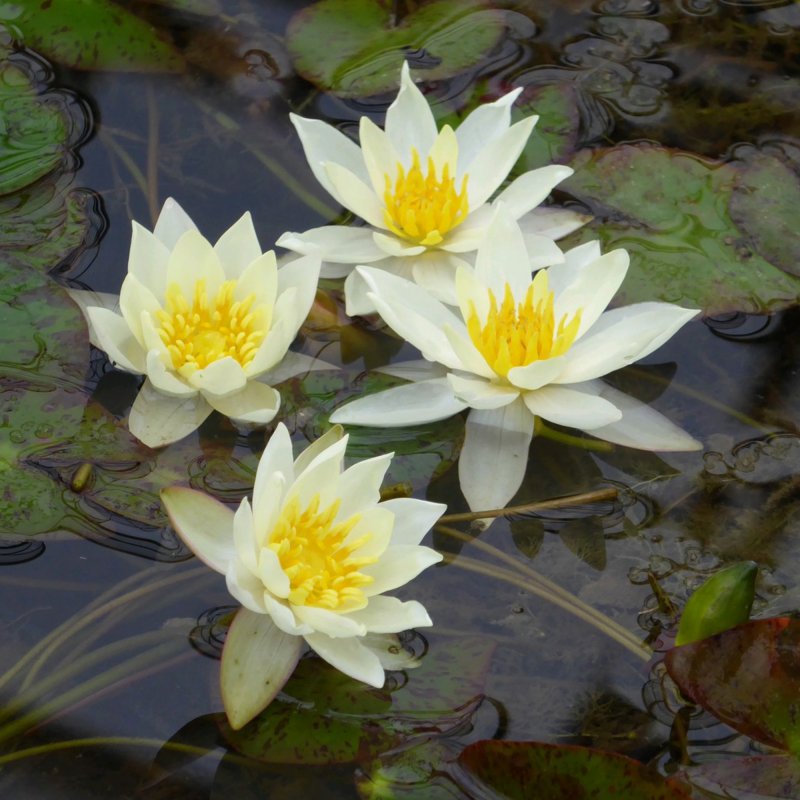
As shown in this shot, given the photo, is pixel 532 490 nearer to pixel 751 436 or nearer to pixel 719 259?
pixel 751 436

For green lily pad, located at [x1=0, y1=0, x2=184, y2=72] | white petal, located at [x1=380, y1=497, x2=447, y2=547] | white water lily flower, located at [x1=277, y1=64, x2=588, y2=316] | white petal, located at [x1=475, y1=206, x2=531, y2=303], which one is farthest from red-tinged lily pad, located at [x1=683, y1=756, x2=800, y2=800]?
green lily pad, located at [x1=0, y1=0, x2=184, y2=72]

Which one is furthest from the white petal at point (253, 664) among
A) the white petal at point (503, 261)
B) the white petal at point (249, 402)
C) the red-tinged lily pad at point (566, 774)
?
the white petal at point (503, 261)

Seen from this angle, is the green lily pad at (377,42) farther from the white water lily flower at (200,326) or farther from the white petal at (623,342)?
the white petal at (623,342)

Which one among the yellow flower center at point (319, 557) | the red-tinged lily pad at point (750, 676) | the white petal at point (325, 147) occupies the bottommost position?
the red-tinged lily pad at point (750, 676)

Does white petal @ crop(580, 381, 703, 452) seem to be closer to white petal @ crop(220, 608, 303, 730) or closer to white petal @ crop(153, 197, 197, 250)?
white petal @ crop(220, 608, 303, 730)

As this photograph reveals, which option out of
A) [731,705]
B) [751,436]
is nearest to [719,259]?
[751,436]

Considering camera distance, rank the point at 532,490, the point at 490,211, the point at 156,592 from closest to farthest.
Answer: the point at 156,592 < the point at 532,490 < the point at 490,211

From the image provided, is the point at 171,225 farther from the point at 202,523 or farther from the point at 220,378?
the point at 202,523
